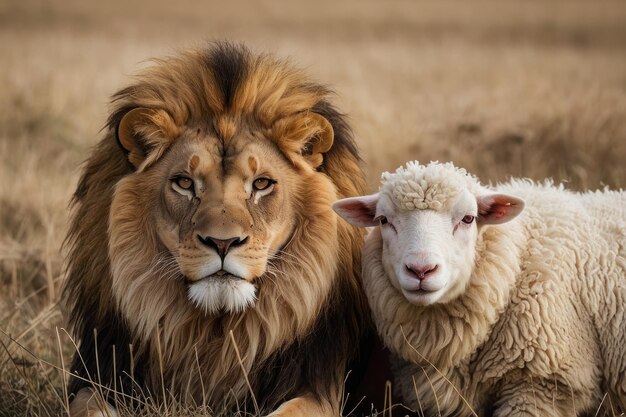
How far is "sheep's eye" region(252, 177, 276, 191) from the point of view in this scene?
4.54 m

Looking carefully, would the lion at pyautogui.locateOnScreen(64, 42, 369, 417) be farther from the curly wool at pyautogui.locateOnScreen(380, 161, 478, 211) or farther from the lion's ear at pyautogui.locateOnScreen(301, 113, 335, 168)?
the curly wool at pyautogui.locateOnScreen(380, 161, 478, 211)

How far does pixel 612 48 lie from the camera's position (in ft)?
64.8

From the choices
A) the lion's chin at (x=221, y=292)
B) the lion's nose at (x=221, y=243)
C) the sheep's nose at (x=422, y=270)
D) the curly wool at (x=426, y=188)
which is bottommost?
the lion's chin at (x=221, y=292)

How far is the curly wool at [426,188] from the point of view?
14.1ft

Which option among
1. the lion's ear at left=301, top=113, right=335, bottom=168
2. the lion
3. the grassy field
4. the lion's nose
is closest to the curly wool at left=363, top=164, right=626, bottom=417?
the lion

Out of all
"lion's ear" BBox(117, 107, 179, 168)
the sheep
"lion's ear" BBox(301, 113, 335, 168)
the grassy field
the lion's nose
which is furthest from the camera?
the grassy field

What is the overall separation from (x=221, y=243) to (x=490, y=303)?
4.09 ft

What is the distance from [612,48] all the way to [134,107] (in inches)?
657

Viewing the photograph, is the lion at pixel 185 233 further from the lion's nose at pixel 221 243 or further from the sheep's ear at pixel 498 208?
the sheep's ear at pixel 498 208

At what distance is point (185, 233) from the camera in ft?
14.4

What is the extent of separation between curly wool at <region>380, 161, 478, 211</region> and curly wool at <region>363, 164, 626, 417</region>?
0.02m

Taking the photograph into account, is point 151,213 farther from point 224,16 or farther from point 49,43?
point 224,16

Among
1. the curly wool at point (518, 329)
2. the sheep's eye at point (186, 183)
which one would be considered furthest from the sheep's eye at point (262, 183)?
the curly wool at point (518, 329)

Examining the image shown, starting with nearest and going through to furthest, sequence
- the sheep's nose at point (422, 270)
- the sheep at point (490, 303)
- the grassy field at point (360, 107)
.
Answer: the sheep's nose at point (422, 270) → the sheep at point (490, 303) → the grassy field at point (360, 107)
